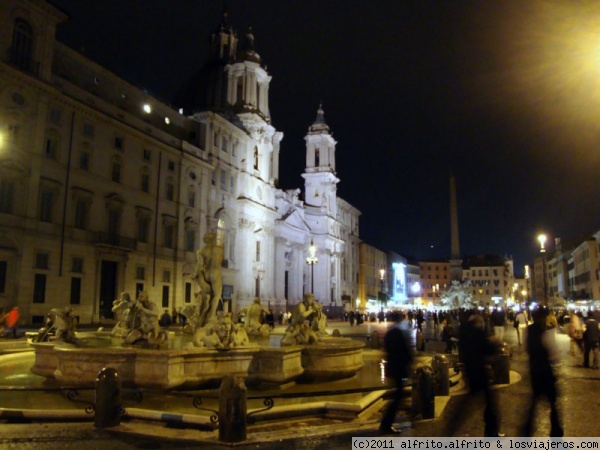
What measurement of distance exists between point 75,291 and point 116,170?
9.48m

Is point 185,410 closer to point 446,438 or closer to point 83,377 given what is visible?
point 83,377

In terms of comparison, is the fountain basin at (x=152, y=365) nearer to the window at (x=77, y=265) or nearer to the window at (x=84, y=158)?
the window at (x=77, y=265)

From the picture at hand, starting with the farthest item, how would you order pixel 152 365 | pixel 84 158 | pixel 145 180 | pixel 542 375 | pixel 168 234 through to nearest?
1. pixel 168 234
2. pixel 145 180
3. pixel 84 158
4. pixel 152 365
5. pixel 542 375

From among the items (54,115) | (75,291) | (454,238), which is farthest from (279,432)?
(454,238)

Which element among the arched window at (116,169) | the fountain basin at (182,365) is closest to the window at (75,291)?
the arched window at (116,169)

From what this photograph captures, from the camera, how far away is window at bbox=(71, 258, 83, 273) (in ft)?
112

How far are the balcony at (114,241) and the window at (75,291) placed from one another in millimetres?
2899

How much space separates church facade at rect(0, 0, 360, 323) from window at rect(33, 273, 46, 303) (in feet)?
0.27

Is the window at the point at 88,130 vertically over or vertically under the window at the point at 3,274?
over

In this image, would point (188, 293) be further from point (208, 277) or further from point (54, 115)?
point (208, 277)

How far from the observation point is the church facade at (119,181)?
30594mm

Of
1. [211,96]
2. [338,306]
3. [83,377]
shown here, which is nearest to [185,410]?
[83,377]

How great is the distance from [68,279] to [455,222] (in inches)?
1676

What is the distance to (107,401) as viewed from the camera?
7992 millimetres
